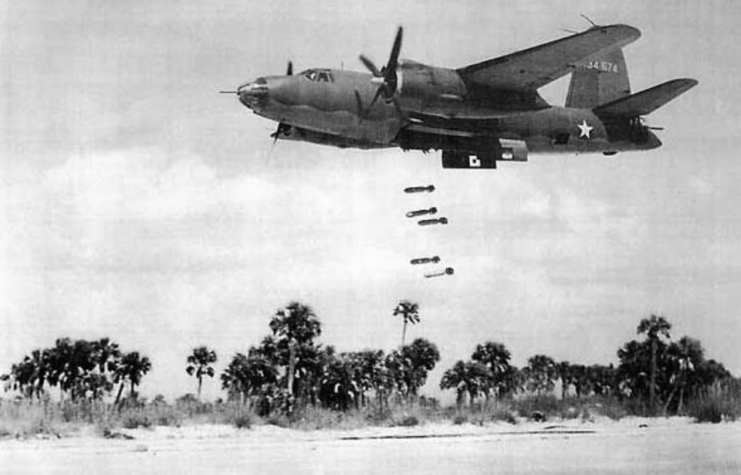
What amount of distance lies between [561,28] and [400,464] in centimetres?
664

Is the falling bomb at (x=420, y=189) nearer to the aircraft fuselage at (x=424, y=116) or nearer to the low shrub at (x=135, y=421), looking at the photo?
the aircraft fuselage at (x=424, y=116)

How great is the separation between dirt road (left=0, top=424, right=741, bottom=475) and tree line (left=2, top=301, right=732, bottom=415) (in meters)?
2.07

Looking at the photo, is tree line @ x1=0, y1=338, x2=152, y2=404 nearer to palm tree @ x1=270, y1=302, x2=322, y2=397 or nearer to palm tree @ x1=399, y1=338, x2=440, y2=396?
palm tree @ x1=270, y1=302, x2=322, y2=397

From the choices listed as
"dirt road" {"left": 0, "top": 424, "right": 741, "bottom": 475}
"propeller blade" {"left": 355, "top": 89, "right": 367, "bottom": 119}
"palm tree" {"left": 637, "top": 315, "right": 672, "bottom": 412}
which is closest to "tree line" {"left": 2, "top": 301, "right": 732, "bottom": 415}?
"palm tree" {"left": 637, "top": 315, "right": 672, "bottom": 412}

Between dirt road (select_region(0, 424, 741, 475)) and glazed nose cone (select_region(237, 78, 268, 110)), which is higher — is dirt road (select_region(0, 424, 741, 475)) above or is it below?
below

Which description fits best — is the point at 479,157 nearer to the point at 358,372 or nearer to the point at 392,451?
the point at 392,451

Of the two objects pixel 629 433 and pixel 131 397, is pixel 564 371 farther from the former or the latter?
pixel 131 397

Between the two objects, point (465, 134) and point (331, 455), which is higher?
point (465, 134)

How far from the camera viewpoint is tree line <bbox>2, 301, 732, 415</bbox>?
1867 cm

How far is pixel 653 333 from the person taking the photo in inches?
768

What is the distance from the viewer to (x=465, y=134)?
1378 centimetres

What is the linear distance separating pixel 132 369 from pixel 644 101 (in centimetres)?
1016

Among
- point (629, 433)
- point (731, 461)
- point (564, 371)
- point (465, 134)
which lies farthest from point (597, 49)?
point (564, 371)

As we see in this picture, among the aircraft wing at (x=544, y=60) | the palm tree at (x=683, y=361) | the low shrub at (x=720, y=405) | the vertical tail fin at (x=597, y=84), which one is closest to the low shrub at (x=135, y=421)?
the aircraft wing at (x=544, y=60)
